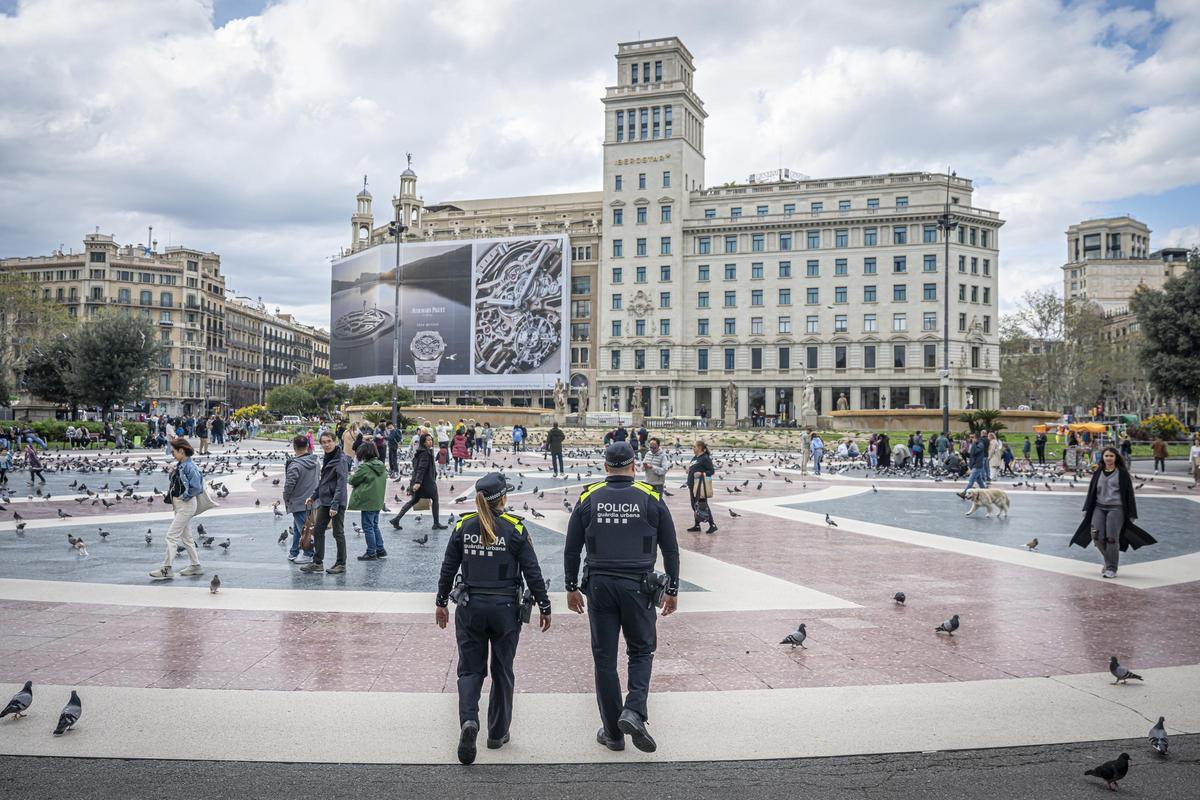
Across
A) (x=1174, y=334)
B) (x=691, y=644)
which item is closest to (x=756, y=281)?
(x=1174, y=334)

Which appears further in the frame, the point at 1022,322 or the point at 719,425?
the point at 1022,322

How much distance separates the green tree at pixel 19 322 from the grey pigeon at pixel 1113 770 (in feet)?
212

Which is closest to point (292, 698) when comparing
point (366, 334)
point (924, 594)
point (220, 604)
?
point (220, 604)

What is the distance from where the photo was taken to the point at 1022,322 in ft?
241

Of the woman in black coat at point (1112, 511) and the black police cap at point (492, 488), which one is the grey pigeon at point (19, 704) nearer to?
the black police cap at point (492, 488)

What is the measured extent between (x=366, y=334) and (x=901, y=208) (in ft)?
175

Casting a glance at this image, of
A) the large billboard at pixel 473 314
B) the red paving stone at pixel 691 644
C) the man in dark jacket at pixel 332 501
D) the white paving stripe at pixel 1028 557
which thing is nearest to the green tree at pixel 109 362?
the large billboard at pixel 473 314

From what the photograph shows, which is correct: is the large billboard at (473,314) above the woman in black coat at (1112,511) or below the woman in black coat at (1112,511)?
above

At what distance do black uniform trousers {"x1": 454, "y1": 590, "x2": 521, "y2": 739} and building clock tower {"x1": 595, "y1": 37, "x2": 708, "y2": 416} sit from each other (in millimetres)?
78223

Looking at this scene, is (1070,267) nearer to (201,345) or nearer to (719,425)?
(719,425)

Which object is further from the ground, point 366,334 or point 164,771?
point 366,334

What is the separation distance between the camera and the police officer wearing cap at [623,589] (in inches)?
207

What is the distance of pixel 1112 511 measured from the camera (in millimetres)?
10820

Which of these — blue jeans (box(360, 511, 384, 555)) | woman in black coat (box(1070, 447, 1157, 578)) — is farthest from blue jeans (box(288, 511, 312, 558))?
woman in black coat (box(1070, 447, 1157, 578))
